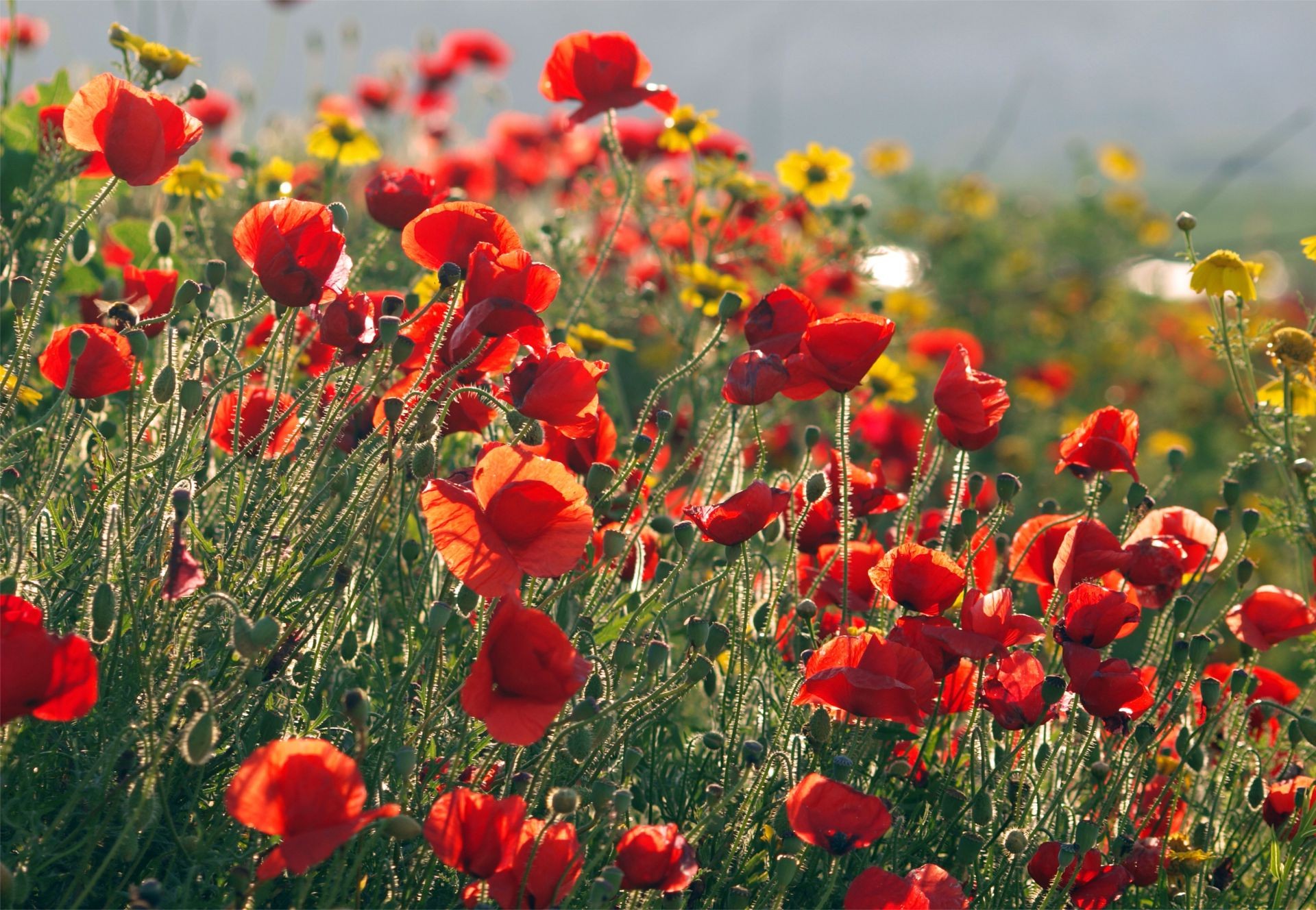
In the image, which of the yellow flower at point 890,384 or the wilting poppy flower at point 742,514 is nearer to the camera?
the wilting poppy flower at point 742,514

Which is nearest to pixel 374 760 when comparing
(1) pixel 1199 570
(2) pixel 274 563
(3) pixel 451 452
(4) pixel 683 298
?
(2) pixel 274 563

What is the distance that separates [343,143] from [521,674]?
8.35 feet

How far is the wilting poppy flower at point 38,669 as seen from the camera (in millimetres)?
1336

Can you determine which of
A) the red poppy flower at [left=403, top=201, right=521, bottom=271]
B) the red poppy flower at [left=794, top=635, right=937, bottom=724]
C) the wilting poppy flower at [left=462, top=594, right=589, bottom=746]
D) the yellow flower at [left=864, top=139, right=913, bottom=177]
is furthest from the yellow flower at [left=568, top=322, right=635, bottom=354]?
the yellow flower at [left=864, top=139, right=913, bottom=177]

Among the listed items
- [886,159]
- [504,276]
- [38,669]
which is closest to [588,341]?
[504,276]

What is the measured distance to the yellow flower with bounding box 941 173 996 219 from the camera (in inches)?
271

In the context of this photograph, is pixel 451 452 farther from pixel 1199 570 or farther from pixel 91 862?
pixel 1199 570

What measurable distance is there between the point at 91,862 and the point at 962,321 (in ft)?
17.8

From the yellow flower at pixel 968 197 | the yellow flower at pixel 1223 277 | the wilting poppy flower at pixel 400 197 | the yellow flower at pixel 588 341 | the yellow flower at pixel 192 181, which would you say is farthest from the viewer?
the yellow flower at pixel 968 197

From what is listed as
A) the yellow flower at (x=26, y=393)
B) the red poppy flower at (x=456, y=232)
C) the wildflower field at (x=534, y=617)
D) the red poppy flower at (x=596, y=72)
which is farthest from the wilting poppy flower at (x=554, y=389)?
the red poppy flower at (x=596, y=72)

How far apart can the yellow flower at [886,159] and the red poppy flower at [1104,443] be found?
16.2ft

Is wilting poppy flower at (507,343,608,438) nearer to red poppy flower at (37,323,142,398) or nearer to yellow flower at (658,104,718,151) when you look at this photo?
red poppy flower at (37,323,142,398)

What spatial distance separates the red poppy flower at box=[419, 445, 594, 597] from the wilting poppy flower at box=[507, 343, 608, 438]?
0.10 meters

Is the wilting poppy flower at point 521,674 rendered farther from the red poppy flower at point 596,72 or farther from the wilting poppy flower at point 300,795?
the red poppy flower at point 596,72
